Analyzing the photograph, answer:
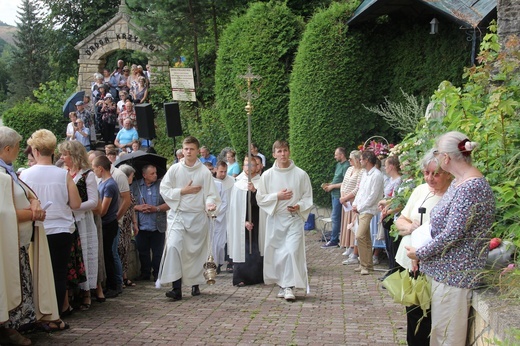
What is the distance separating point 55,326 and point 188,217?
111 inches

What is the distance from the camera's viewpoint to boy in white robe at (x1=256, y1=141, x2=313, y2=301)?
9.80 meters

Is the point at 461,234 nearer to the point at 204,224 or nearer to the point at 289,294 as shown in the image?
the point at 289,294

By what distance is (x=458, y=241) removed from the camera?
4863 mm

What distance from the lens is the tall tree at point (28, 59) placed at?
5562 cm

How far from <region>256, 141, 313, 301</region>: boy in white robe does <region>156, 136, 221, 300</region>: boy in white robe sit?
771 millimetres

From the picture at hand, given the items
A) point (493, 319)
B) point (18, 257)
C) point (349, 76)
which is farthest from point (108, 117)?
point (493, 319)

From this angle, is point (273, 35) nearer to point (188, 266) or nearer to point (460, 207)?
point (188, 266)

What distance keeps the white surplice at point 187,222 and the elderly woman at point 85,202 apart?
1144mm

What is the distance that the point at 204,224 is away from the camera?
992 cm

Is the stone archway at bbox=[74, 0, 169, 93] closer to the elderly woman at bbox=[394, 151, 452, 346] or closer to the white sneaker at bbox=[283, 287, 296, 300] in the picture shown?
the white sneaker at bbox=[283, 287, 296, 300]

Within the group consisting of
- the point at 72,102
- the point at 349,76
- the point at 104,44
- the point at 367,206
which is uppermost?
the point at 104,44

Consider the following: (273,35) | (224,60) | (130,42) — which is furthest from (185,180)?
(130,42)

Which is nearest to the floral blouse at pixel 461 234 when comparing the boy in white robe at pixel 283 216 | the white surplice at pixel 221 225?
the boy in white robe at pixel 283 216

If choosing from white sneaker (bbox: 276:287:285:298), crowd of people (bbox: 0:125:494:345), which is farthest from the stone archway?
white sneaker (bbox: 276:287:285:298)
